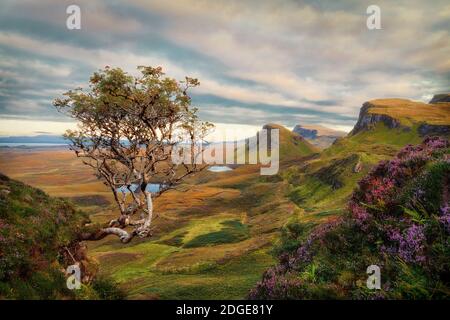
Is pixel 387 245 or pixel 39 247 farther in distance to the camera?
pixel 39 247

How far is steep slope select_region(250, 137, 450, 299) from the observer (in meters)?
11.5

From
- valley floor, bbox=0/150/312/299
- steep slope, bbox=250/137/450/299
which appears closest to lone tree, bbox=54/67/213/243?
valley floor, bbox=0/150/312/299

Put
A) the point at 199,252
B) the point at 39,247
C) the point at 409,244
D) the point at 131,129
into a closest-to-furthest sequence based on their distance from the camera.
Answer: the point at 409,244
the point at 39,247
the point at 131,129
the point at 199,252

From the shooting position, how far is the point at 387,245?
14125mm

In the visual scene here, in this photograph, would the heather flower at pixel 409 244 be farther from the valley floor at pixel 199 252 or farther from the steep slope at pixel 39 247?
the steep slope at pixel 39 247

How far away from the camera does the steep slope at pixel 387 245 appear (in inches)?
451

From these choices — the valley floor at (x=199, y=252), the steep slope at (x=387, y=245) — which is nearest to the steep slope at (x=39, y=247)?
the valley floor at (x=199, y=252)

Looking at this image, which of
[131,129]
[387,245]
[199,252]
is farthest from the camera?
[199,252]

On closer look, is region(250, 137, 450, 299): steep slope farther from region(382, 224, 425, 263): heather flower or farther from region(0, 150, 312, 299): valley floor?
region(0, 150, 312, 299): valley floor

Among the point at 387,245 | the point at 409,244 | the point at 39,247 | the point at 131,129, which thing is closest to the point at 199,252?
the point at 131,129

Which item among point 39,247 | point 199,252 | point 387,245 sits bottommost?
point 199,252

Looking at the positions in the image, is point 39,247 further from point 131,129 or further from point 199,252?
point 199,252
